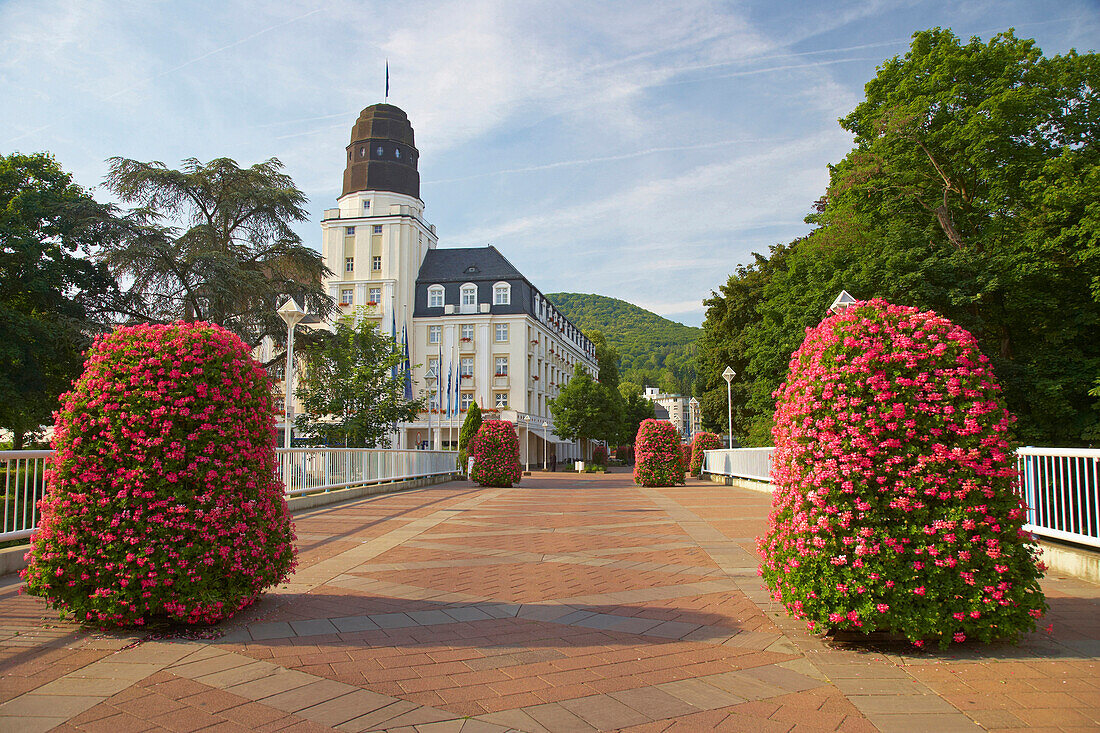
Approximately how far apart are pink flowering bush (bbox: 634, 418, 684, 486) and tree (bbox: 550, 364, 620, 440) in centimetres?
2919

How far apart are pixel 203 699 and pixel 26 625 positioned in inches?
91.2

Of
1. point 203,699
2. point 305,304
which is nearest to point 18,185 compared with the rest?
point 305,304

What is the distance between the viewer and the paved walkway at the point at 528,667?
11.4 ft

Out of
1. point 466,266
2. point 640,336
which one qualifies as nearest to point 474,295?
point 466,266

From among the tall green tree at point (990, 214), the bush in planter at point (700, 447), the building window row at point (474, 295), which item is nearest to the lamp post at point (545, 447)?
the building window row at point (474, 295)

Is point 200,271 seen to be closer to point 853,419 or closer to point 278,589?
point 278,589

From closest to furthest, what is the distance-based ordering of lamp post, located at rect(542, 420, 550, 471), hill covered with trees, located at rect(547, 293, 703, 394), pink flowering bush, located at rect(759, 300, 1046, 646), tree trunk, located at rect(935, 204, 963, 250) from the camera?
pink flowering bush, located at rect(759, 300, 1046, 646) → tree trunk, located at rect(935, 204, 963, 250) → lamp post, located at rect(542, 420, 550, 471) → hill covered with trees, located at rect(547, 293, 703, 394)

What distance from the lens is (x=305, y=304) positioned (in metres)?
29.5

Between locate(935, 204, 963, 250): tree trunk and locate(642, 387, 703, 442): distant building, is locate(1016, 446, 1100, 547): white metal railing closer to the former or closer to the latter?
locate(935, 204, 963, 250): tree trunk

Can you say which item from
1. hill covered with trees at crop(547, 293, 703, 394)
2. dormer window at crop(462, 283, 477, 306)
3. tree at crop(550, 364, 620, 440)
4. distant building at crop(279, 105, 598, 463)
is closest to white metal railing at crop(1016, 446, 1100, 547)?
tree at crop(550, 364, 620, 440)

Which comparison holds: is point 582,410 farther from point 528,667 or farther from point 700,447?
point 528,667

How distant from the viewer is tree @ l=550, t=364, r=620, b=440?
5544cm

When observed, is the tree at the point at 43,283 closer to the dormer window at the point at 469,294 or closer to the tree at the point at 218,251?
the tree at the point at 218,251

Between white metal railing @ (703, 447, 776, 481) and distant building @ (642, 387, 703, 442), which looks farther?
distant building @ (642, 387, 703, 442)
